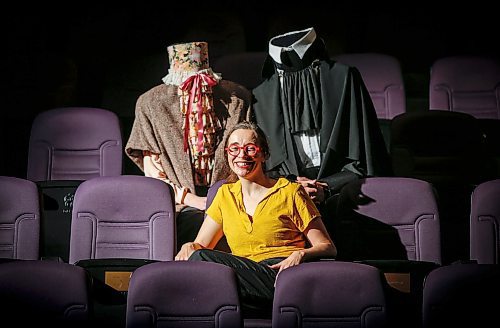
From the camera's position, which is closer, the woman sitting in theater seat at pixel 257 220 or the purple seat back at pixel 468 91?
the woman sitting in theater seat at pixel 257 220

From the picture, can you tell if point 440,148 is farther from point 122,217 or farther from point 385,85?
point 122,217

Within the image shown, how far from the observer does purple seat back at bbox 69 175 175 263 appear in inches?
113

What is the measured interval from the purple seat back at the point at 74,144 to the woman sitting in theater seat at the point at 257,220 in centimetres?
69

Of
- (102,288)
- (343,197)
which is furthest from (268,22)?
(102,288)

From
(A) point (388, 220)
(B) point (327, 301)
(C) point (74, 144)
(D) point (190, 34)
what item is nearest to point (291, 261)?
(B) point (327, 301)

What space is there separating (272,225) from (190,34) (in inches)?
59.6

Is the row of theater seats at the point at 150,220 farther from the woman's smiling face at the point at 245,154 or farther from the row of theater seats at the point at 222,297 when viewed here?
the row of theater seats at the point at 222,297

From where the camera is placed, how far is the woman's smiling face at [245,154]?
8.98 ft

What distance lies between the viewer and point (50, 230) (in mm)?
3045

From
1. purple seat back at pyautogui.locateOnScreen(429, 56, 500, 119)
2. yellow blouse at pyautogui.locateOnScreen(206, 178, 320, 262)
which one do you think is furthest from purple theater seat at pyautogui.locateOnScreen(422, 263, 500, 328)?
purple seat back at pyautogui.locateOnScreen(429, 56, 500, 119)

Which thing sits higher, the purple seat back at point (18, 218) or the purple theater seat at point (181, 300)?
the purple seat back at point (18, 218)

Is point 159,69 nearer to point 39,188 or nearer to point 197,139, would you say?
point 197,139

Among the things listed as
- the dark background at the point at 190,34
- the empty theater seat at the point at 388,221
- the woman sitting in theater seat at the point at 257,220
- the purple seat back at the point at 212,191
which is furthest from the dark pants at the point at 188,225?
the dark background at the point at 190,34

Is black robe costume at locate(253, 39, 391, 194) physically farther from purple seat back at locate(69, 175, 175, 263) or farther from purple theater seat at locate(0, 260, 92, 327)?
purple theater seat at locate(0, 260, 92, 327)
